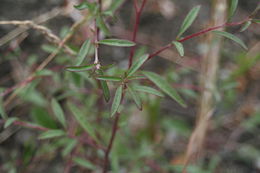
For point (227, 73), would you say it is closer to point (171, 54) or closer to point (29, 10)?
point (171, 54)

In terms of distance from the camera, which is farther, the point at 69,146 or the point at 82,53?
the point at 69,146

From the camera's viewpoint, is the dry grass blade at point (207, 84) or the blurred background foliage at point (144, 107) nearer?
the blurred background foliage at point (144, 107)

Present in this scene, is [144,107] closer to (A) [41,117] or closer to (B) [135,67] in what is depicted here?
(A) [41,117]

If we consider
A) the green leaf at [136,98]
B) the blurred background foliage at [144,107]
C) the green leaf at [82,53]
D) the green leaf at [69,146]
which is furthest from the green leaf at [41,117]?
the green leaf at [136,98]

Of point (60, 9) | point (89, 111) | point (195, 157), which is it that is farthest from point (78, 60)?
point (195, 157)

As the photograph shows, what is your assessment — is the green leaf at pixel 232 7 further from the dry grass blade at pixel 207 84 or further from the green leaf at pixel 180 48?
the dry grass blade at pixel 207 84

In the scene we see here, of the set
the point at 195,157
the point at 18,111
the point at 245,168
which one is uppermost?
the point at 18,111

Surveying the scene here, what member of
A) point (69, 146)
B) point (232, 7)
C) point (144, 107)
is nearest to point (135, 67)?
point (232, 7)

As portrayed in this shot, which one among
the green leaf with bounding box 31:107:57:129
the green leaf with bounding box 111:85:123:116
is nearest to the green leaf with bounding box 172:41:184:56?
the green leaf with bounding box 111:85:123:116

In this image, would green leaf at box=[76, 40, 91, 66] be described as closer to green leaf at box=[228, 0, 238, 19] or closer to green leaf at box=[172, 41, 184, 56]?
green leaf at box=[172, 41, 184, 56]

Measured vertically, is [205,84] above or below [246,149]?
above

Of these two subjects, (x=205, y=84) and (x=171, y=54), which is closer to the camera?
(x=205, y=84)
